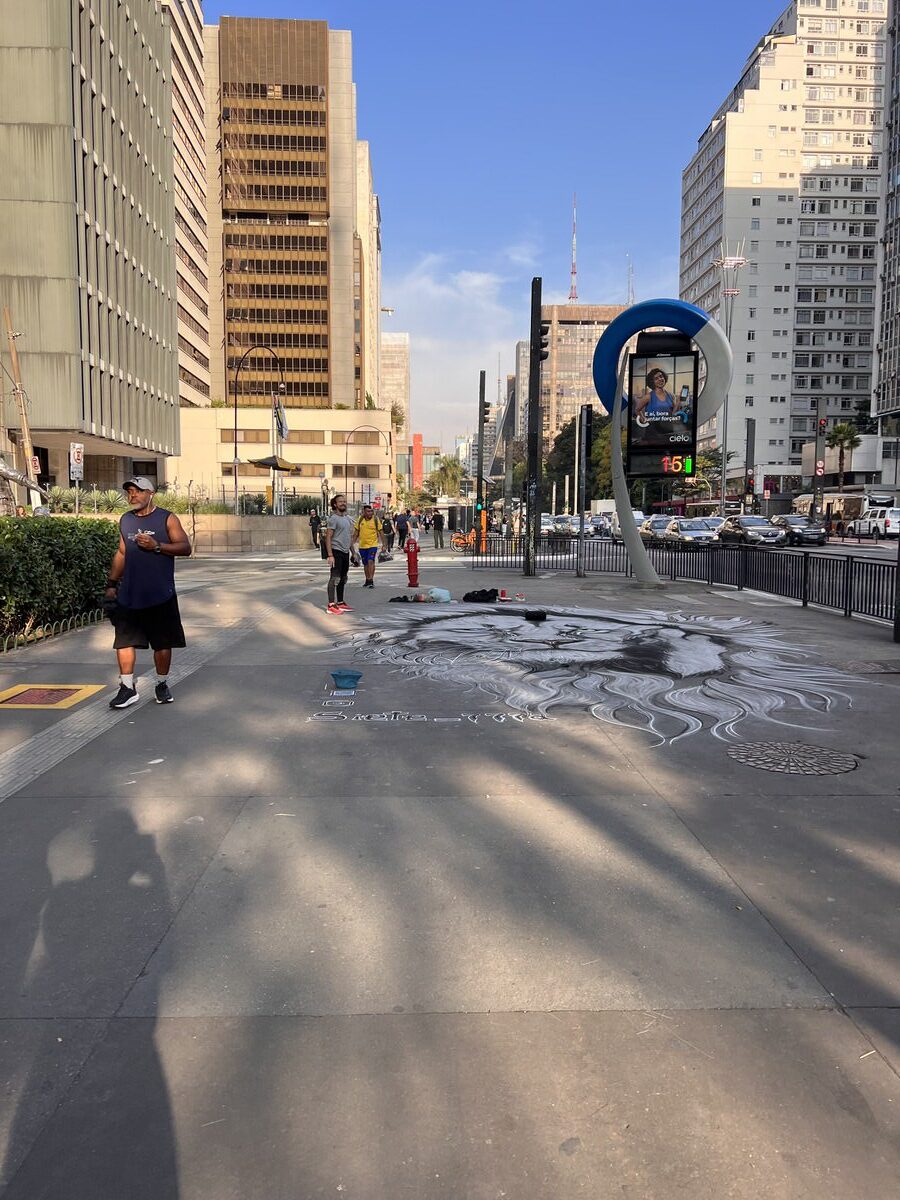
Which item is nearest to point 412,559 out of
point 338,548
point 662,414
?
point 338,548

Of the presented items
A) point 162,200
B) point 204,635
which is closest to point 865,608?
point 204,635

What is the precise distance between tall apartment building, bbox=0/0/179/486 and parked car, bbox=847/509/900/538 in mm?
41065

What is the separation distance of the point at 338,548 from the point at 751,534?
1220 inches

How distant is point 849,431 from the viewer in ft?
264

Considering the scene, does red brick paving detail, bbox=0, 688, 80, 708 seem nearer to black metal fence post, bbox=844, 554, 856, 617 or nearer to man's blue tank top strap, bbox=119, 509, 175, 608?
man's blue tank top strap, bbox=119, 509, 175, 608

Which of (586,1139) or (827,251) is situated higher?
(827,251)

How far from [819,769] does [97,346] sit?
Answer: 39899 millimetres

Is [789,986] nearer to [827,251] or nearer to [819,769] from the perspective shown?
[819,769]

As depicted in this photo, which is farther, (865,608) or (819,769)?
(865,608)

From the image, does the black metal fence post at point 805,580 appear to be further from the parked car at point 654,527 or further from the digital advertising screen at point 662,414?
the parked car at point 654,527

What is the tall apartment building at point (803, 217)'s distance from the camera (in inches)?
4496

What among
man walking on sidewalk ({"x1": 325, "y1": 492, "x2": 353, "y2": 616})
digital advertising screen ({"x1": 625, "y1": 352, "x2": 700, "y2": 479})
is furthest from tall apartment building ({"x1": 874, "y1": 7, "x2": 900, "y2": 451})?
man walking on sidewalk ({"x1": 325, "y1": 492, "x2": 353, "y2": 616})

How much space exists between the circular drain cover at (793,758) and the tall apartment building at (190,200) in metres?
76.9

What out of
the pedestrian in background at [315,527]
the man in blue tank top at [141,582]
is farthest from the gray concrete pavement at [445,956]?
the pedestrian in background at [315,527]
